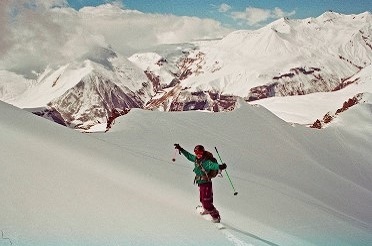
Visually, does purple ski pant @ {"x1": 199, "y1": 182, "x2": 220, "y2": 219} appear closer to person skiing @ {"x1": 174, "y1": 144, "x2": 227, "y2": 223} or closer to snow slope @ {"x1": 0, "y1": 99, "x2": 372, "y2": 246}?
person skiing @ {"x1": 174, "y1": 144, "x2": 227, "y2": 223}

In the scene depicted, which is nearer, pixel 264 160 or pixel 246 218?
pixel 246 218

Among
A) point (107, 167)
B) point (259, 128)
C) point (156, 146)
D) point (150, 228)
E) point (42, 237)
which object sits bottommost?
point (42, 237)

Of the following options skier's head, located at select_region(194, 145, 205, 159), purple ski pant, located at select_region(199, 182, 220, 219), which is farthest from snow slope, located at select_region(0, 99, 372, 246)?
skier's head, located at select_region(194, 145, 205, 159)

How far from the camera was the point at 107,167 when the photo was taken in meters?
13.4

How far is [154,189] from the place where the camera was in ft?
43.1

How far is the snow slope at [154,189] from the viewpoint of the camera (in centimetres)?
823

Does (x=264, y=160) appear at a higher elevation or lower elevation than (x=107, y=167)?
higher

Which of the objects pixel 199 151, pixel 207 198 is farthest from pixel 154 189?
pixel 199 151

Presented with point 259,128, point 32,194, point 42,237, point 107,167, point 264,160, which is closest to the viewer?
point 42,237

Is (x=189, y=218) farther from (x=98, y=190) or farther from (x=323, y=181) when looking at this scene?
(x=323, y=181)

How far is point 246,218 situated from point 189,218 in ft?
12.3

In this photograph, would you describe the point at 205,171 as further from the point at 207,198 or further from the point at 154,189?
the point at 154,189

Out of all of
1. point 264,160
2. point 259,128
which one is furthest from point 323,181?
point 259,128

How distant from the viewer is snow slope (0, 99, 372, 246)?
27.0ft
